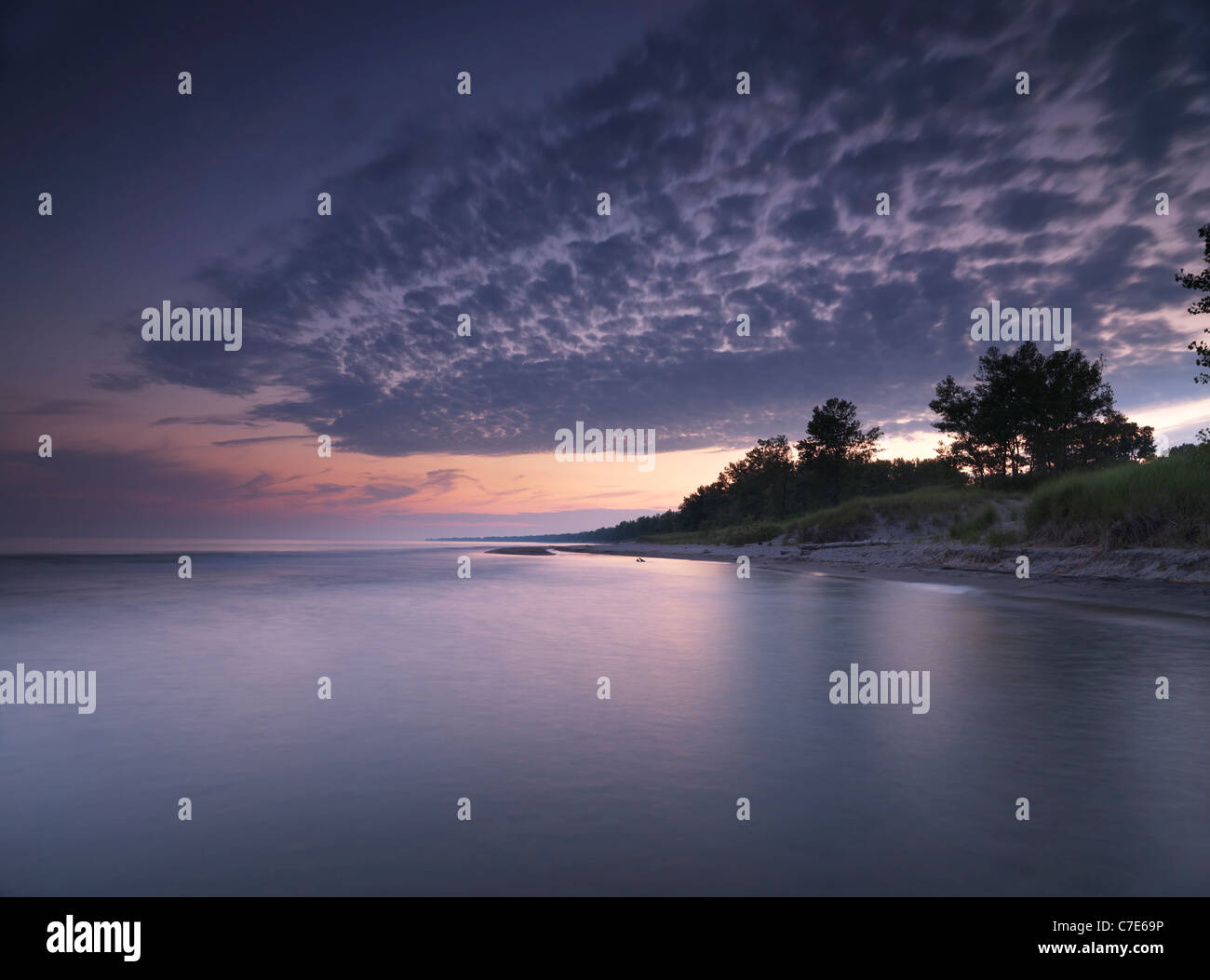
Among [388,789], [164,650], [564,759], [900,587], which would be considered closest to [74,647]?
[164,650]

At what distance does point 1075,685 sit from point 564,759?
708 centimetres

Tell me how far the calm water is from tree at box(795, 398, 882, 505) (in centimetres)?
6159

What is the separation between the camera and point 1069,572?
20.7m

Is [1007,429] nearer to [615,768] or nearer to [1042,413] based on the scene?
[1042,413]

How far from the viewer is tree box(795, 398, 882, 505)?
71.9 metres

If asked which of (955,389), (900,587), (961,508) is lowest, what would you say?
(900,587)

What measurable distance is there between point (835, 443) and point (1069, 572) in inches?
2086

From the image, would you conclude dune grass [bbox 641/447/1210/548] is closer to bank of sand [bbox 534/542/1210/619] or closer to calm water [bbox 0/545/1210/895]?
bank of sand [bbox 534/542/1210/619]

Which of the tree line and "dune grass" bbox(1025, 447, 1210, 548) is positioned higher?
the tree line

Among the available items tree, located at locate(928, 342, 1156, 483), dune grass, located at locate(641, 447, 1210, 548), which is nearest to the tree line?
tree, located at locate(928, 342, 1156, 483)

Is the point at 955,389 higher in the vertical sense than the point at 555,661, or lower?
higher

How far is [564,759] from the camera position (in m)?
5.78
